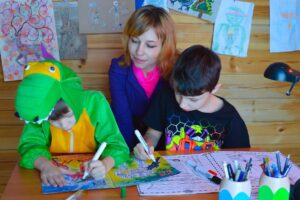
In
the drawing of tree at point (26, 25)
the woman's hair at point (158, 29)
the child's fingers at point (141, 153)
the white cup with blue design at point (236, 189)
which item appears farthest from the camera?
the drawing of tree at point (26, 25)

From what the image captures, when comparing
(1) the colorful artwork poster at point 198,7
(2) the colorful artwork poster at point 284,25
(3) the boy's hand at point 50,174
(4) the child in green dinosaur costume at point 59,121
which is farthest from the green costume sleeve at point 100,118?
(2) the colorful artwork poster at point 284,25

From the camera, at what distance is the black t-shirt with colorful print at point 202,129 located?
1432mm

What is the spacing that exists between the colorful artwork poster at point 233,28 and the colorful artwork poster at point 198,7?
1.3 inches

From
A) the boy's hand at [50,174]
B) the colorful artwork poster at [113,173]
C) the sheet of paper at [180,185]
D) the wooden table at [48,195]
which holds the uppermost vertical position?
the boy's hand at [50,174]

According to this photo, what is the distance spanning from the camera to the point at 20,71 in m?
1.91

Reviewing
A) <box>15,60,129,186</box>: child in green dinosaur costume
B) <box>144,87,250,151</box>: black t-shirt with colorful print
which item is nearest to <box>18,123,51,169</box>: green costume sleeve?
<box>15,60,129,186</box>: child in green dinosaur costume

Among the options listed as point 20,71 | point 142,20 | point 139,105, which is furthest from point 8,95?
point 142,20

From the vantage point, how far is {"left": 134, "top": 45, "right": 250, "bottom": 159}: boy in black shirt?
1.31 m

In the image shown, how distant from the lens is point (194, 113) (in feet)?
4.80

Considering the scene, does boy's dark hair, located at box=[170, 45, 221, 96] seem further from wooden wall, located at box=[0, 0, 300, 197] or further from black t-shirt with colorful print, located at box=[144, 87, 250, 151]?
wooden wall, located at box=[0, 0, 300, 197]

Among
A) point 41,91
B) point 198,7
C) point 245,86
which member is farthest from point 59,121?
point 245,86

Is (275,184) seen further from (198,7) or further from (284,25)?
(284,25)

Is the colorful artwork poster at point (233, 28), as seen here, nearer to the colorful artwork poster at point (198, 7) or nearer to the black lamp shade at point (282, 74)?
the colorful artwork poster at point (198, 7)

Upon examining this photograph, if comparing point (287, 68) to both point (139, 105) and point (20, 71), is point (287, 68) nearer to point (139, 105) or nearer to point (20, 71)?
point (139, 105)
